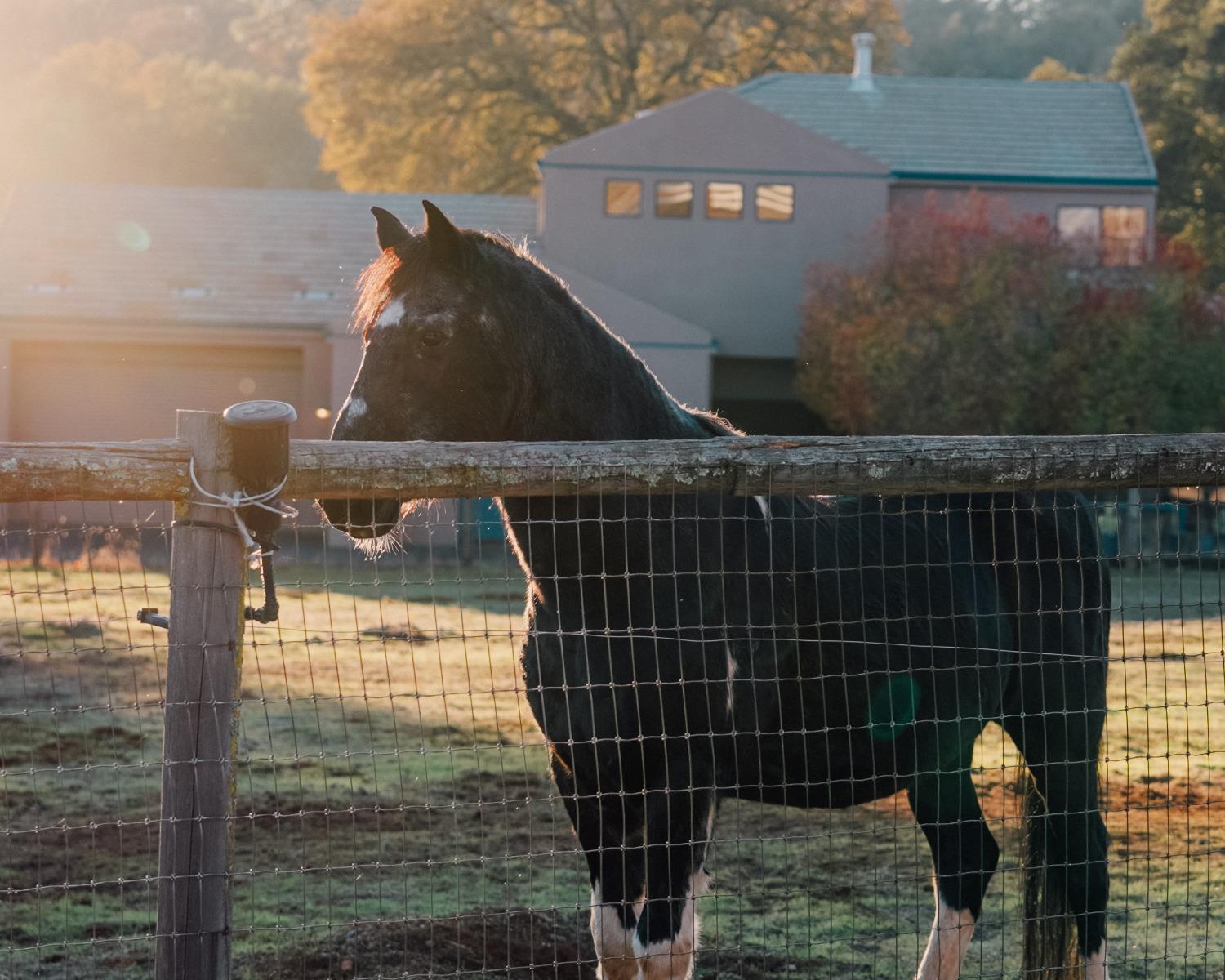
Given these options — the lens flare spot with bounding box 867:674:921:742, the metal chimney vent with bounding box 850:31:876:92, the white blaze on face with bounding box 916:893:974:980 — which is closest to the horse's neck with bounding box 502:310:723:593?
the lens flare spot with bounding box 867:674:921:742

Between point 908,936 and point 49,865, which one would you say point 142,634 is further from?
point 908,936

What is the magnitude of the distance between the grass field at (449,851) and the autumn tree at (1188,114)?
29.3 m

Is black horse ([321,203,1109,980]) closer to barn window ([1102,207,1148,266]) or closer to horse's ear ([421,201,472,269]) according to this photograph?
horse's ear ([421,201,472,269])

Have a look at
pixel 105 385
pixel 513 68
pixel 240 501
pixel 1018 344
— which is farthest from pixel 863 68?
pixel 240 501

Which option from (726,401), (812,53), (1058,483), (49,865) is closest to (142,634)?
(49,865)

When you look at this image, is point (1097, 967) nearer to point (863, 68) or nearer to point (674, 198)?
point (674, 198)

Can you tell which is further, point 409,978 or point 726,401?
point 726,401

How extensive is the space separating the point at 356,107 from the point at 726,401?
52.3ft

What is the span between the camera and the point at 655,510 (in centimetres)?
366

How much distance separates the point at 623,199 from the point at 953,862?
22711mm

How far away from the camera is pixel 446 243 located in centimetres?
350

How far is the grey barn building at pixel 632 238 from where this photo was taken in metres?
24.2

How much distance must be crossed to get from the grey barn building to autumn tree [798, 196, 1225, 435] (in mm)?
1346

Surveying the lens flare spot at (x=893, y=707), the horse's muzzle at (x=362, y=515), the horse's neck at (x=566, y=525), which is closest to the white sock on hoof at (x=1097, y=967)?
the lens flare spot at (x=893, y=707)
